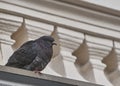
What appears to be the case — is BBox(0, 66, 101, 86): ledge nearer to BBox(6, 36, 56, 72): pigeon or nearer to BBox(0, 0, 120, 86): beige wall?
BBox(6, 36, 56, 72): pigeon

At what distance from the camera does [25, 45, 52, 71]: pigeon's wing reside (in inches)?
129

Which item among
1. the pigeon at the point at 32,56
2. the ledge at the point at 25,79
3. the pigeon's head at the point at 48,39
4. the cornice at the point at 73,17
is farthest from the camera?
the cornice at the point at 73,17

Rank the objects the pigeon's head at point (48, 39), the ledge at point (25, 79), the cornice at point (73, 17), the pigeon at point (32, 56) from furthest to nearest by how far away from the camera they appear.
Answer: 1. the cornice at point (73, 17)
2. the pigeon's head at point (48, 39)
3. the pigeon at point (32, 56)
4. the ledge at point (25, 79)

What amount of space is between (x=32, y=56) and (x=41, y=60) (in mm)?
53

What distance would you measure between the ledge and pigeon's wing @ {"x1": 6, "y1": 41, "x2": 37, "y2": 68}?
1.91 ft

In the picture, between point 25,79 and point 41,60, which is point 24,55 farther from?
point 25,79

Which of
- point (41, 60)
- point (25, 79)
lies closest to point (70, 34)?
point (41, 60)

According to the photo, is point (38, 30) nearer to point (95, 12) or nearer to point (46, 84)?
point (95, 12)

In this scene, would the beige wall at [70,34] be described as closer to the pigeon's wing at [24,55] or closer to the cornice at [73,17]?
the cornice at [73,17]

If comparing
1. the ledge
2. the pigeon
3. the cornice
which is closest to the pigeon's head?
the pigeon

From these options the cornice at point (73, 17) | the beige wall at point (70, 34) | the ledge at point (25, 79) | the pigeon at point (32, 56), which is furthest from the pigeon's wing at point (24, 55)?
the ledge at point (25, 79)

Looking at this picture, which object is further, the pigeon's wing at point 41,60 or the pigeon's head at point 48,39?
the pigeon's head at point 48,39

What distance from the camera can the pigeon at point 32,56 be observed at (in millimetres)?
3268

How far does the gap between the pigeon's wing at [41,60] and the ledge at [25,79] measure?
0.51 metres
